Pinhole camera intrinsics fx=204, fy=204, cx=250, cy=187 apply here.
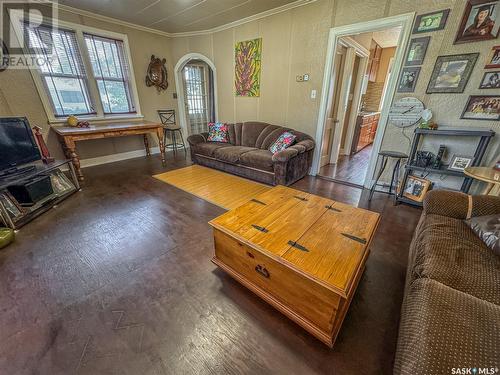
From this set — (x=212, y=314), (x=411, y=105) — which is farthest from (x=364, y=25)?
(x=212, y=314)

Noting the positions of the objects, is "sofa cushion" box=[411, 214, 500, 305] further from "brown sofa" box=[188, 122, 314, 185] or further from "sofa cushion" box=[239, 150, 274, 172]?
"sofa cushion" box=[239, 150, 274, 172]

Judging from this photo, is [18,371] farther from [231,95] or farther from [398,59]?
[231,95]

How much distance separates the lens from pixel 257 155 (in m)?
3.31

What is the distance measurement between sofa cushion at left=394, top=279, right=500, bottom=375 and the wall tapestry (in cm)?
401

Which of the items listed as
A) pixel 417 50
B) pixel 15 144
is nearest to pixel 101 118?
pixel 15 144

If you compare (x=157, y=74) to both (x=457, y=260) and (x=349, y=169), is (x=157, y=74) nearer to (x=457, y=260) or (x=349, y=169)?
(x=349, y=169)

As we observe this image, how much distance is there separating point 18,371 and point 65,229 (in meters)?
1.46

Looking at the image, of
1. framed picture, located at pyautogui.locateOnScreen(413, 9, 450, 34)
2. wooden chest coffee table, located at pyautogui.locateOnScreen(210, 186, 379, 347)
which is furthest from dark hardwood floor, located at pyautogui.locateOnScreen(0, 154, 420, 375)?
framed picture, located at pyautogui.locateOnScreen(413, 9, 450, 34)

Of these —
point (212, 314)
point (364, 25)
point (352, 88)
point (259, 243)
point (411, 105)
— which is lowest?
point (212, 314)

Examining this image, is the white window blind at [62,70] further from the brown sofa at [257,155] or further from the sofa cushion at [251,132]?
the sofa cushion at [251,132]

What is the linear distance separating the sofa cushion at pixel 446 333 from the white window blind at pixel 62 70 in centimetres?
521

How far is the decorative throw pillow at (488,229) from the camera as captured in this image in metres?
1.18

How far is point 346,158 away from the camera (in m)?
4.77

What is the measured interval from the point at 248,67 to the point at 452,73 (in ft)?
10.1
